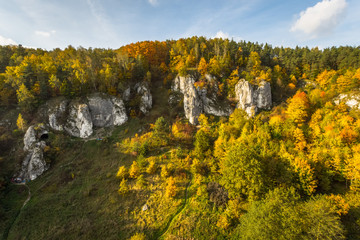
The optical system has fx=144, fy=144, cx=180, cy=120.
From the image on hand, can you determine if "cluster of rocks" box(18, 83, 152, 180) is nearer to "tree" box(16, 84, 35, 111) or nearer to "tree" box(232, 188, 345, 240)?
"tree" box(16, 84, 35, 111)

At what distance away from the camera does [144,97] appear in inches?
2248

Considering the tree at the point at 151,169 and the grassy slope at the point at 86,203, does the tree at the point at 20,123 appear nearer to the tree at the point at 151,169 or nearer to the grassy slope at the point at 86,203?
the grassy slope at the point at 86,203

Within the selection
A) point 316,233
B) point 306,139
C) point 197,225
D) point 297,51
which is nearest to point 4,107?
point 197,225

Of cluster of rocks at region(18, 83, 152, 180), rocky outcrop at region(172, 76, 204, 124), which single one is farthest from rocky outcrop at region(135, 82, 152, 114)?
rocky outcrop at region(172, 76, 204, 124)

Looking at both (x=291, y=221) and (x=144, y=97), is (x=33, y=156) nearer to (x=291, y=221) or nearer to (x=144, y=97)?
(x=144, y=97)

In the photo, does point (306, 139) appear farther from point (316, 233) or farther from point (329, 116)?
point (316, 233)

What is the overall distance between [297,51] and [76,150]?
108m

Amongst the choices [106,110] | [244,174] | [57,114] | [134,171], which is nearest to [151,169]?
[134,171]

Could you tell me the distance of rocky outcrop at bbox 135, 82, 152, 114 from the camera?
55959 millimetres

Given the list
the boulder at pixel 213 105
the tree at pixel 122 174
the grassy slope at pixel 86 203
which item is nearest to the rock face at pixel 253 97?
the boulder at pixel 213 105

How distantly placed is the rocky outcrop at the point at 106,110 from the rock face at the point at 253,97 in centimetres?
4411

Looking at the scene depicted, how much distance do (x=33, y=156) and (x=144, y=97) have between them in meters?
35.7

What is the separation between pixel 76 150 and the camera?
135ft

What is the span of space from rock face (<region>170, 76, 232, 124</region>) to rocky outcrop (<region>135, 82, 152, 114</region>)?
47.5 ft
